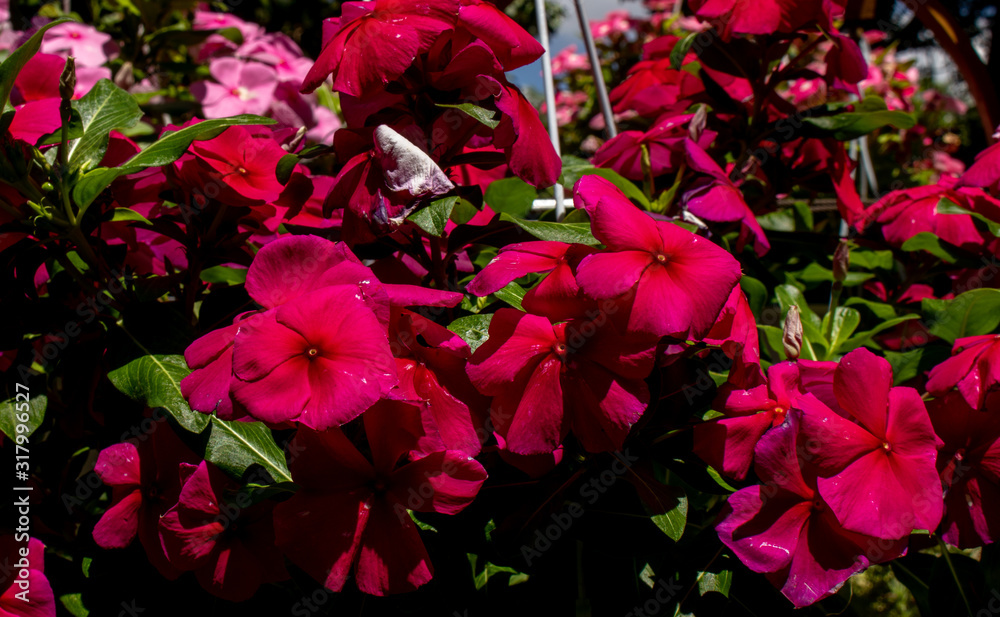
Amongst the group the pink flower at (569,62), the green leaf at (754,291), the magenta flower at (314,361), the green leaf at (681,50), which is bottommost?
the pink flower at (569,62)

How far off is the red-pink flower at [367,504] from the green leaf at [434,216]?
0.20 meters

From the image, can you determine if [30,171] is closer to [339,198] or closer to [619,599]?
[339,198]

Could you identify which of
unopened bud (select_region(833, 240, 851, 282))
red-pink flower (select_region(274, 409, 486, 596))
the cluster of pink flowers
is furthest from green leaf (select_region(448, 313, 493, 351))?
the cluster of pink flowers

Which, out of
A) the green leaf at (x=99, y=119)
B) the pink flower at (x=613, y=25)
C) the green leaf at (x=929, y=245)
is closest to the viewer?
the green leaf at (x=99, y=119)

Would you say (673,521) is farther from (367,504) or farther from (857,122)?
(857,122)

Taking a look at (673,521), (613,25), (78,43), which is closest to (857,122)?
(673,521)

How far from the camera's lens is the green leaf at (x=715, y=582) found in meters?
0.80

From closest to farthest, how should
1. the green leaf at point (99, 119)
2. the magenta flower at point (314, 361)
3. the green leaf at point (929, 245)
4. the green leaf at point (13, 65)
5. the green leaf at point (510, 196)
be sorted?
the magenta flower at point (314, 361)
the green leaf at point (13, 65)
the green leaf at point (99, 119)
the green leaf at point (510, 196)
the green leaf at point (929, 245)

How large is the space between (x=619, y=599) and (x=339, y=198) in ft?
2.05

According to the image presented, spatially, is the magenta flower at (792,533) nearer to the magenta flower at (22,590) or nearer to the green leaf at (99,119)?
the magenta flower at (22,590)

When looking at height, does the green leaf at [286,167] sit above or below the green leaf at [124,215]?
above

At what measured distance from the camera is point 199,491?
27.4 inches

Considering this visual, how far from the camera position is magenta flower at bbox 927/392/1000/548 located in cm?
79

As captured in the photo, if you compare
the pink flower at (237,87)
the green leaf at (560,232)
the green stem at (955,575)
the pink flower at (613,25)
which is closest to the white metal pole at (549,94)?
the green leaf at (560,232)
